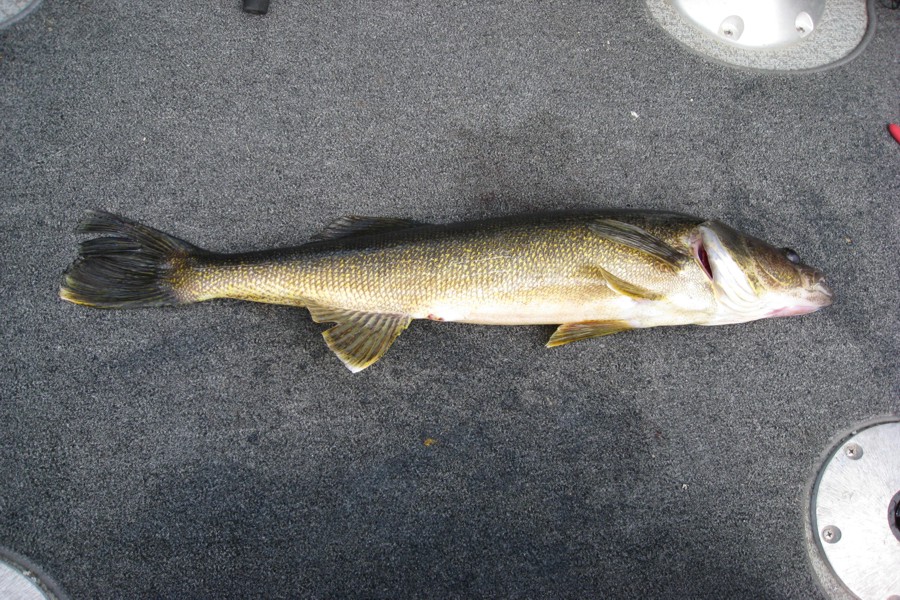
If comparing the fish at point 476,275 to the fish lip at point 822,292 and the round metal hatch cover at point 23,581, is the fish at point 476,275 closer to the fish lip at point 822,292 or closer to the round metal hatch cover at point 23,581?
the fish lip at point 822,292

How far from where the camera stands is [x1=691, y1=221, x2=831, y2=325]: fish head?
217 cm

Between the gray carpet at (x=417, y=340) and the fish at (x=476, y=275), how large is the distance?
22 cm

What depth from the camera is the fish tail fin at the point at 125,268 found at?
2.16 m

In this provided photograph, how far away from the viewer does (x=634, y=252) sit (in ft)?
7.03

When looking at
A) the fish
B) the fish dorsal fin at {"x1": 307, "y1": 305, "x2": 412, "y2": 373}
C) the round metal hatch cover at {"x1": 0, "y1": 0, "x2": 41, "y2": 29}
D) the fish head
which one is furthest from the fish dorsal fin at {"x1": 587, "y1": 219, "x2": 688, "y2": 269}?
the round metal hatch cover at {"x1": 0, "y1": 0, "x2": 41, "y2": 29}

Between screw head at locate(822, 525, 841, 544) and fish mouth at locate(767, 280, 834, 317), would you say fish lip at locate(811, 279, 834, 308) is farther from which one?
screw head at locate(822, 525, 841, 544)

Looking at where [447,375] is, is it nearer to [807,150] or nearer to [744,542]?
[744,542]

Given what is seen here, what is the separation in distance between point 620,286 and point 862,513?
4.61 ft

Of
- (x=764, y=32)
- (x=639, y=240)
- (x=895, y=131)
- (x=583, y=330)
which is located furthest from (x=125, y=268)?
(x=895, y=131)

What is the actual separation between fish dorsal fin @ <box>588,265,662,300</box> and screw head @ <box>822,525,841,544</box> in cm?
123

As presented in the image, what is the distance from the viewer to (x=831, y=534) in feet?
7.52

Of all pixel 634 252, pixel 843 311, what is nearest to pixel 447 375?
pixel 634 252

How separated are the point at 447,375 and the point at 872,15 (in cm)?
301

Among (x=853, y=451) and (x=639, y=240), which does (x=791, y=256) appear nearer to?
(x=639, y=240)
